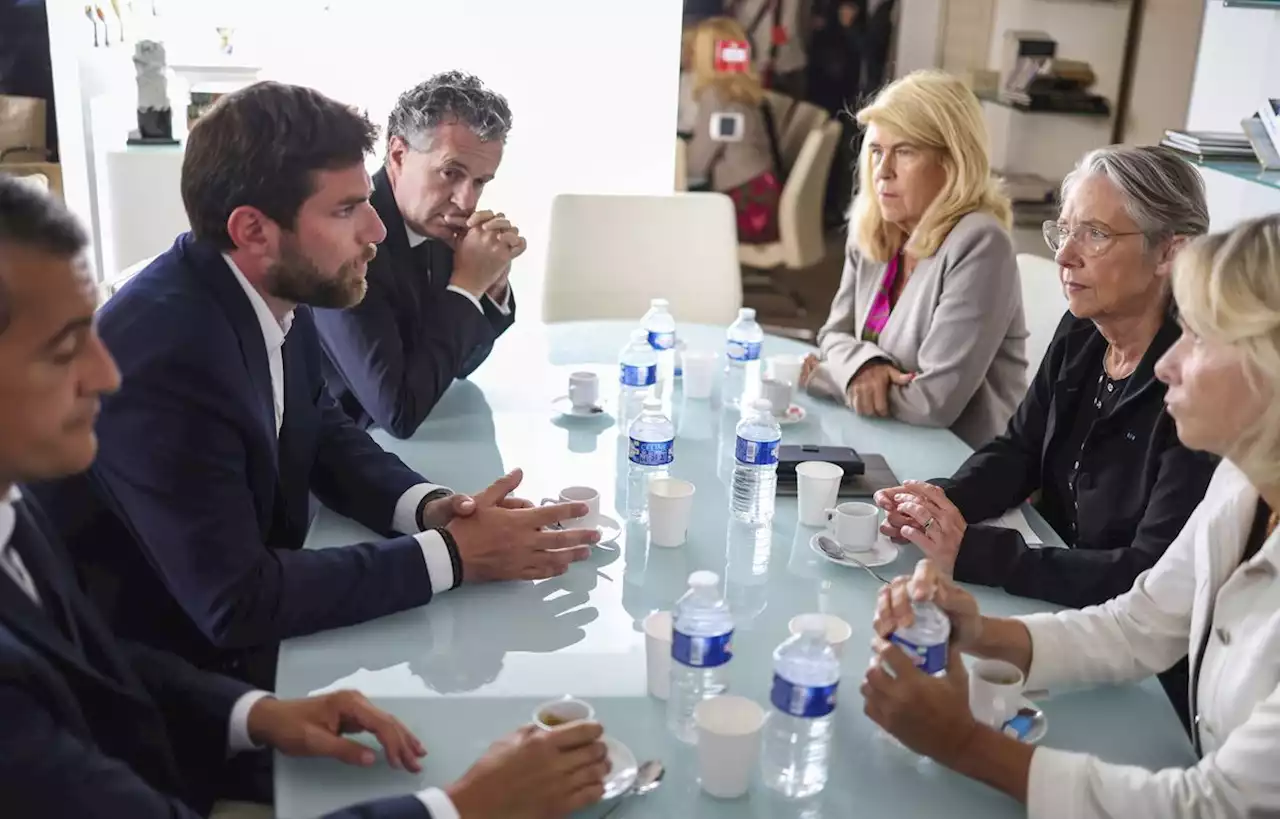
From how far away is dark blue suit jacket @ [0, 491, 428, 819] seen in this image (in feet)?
3.37

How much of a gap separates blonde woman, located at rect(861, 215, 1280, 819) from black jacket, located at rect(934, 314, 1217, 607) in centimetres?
14

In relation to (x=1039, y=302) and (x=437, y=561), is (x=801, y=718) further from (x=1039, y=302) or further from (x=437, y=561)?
(x=1039, y=302)

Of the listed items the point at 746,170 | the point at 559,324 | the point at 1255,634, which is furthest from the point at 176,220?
the point at 1255,634

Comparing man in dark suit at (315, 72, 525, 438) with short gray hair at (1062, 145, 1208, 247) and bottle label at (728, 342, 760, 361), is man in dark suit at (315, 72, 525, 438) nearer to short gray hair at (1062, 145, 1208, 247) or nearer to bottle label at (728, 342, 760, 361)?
bottle label at (728, 342, 760, 361)

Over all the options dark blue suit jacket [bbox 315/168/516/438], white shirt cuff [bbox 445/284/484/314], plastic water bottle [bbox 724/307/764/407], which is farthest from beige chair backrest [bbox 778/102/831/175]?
white shirt cuff [bbox 445/284/484/314]

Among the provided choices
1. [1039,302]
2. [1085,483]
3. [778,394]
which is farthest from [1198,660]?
[1039,302]

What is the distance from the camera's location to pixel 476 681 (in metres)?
1.34

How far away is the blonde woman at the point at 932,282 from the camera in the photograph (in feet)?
7.68

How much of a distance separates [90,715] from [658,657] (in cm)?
60

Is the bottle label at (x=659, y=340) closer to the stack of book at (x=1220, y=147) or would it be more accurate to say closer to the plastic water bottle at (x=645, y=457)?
the plastic water bottle at (x=645, y=457)

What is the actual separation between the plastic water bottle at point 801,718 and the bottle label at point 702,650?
2.2 inches

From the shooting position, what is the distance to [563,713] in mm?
1221

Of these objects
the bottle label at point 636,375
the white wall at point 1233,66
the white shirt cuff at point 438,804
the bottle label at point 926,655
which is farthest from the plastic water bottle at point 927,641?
the white wall at point 1233,66

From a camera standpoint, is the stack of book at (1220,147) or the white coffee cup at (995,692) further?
the stack of book at (1220,147)
